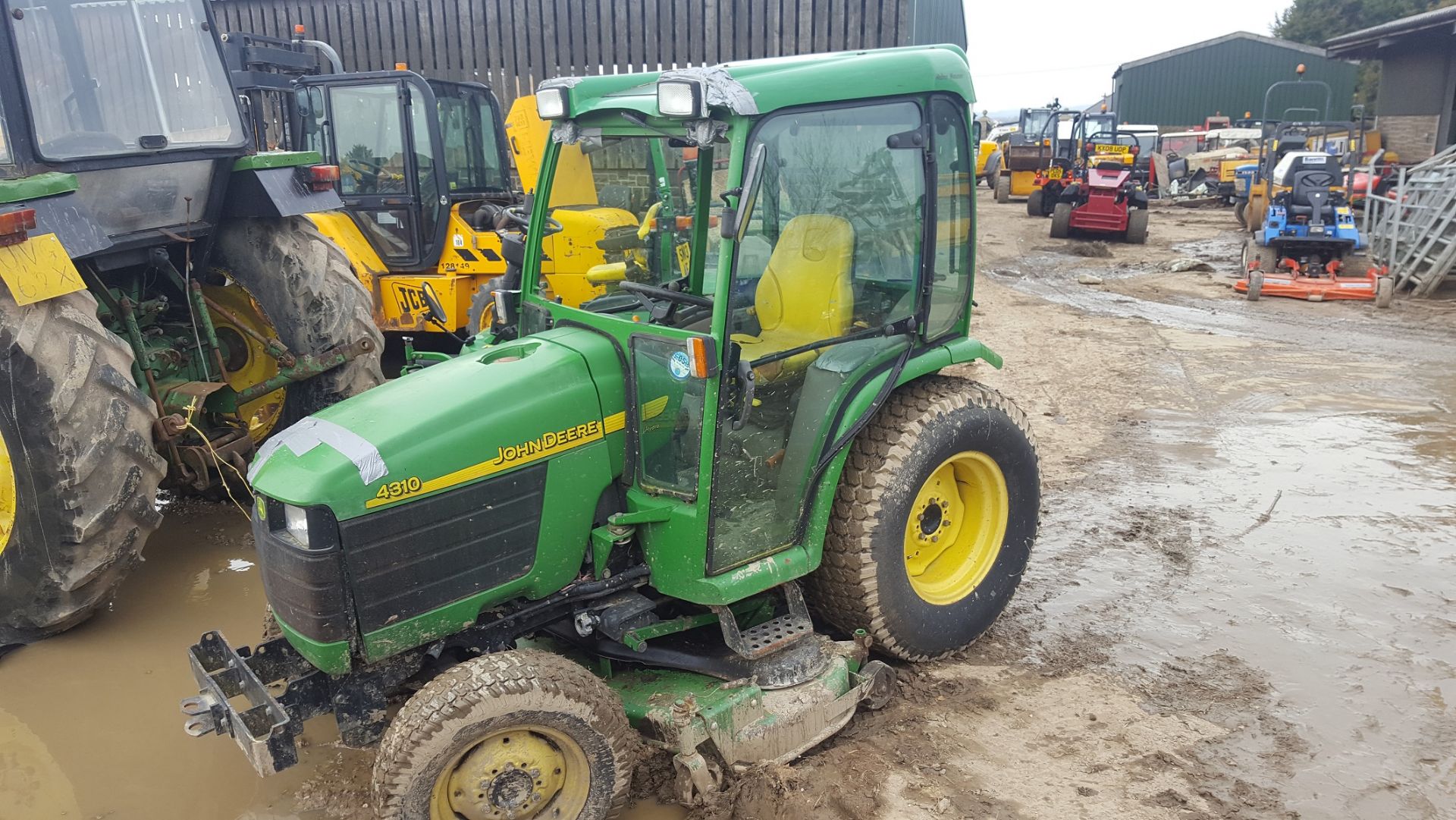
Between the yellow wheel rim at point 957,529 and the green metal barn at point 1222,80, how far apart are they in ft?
107

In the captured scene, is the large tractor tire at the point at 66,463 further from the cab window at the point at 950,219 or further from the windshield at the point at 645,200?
the cab window at the point at 950,219

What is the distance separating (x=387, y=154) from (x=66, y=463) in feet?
14.7

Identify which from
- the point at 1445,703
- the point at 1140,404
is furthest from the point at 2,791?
the point at 1140,404

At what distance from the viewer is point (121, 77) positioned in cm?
452

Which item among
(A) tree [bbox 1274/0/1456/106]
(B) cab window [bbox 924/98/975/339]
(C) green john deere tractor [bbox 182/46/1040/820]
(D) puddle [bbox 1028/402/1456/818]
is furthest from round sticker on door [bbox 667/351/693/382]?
(A) tree [bbox 1274/0/1456/106]

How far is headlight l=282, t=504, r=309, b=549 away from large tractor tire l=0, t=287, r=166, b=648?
152 cm

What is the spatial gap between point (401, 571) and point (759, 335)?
51.9 inches

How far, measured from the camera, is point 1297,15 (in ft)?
128

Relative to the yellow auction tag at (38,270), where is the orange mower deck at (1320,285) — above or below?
below

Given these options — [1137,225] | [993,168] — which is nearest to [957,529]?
[1137,225]

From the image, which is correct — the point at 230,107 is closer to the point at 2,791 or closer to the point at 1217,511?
the point at 2,791

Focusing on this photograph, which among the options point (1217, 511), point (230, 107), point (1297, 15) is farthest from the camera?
point (1297, 15)

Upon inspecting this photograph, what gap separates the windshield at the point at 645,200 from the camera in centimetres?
341

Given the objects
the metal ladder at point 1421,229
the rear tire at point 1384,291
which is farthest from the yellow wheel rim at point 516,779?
the metal ladder at point 1421,229
